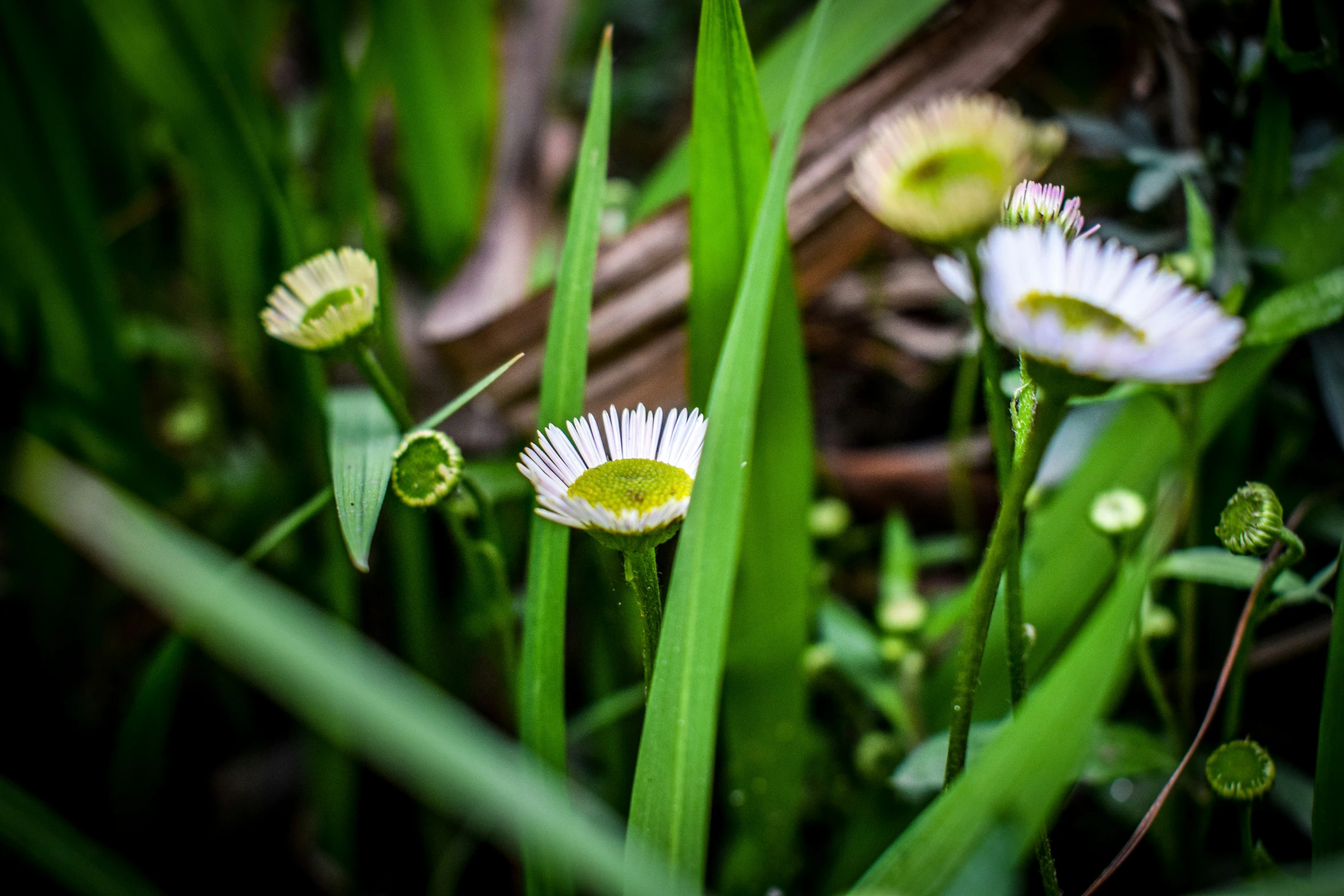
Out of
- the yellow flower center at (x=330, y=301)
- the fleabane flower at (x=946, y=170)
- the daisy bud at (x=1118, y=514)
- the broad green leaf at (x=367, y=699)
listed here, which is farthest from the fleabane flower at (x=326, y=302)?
the daisy bud at (x=1118, y=514)

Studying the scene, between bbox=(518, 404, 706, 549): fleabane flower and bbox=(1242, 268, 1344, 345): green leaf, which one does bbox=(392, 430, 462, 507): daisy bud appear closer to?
bbox=(518, 404, 706, 549): fleabane flower

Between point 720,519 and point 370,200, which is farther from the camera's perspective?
point 370,200

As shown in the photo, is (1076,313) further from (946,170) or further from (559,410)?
(559,410)

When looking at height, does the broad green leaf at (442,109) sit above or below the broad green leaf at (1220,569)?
above

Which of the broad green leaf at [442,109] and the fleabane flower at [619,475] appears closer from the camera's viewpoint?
the fleabane flower at [619,475]

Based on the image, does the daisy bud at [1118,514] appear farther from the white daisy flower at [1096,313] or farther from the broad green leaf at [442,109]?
the broad green leaf at [442,109]

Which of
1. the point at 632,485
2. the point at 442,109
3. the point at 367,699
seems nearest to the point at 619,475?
the point at 632,485

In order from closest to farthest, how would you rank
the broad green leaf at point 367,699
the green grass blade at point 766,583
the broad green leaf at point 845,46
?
the broad green leaf at point 367,699 < the green grass blade at point 766,583 < the broad green leaf at point 845,46

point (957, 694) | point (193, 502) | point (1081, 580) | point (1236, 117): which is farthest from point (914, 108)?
point (193, 502)

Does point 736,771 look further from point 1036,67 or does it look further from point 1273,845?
point 1036,67
